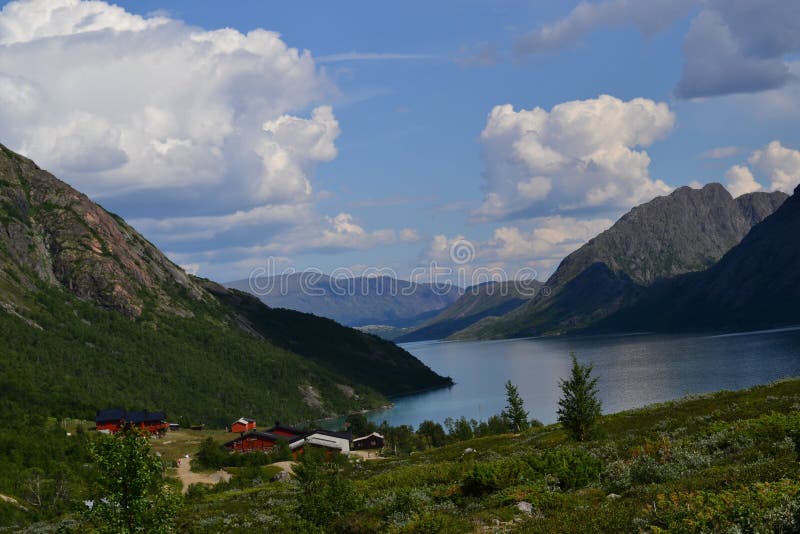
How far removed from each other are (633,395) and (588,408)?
133250 mm

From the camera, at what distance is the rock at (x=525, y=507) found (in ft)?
86.9

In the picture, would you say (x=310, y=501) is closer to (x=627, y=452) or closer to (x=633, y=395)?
(x=627, y=452)

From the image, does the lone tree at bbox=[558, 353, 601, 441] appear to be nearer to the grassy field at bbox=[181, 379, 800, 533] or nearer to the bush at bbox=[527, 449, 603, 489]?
the grassy field at bbox=[181, 379, 800, 533]

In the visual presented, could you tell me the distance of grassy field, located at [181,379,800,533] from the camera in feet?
60.6

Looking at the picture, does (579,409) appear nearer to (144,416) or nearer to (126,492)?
(126,492)

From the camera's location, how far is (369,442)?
164 metres

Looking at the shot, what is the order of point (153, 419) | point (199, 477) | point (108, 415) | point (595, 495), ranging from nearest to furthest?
point (595, 495) → point (199, 477) → point (108, 415) → point (153, 419)

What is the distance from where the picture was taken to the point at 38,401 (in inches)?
7436

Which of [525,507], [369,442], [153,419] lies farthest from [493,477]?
[153,419]

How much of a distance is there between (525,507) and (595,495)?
3100mm

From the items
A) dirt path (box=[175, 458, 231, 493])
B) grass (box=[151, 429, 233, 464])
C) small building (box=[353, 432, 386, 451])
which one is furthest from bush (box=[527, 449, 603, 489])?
small building (box=[353, 432, 386, 451])

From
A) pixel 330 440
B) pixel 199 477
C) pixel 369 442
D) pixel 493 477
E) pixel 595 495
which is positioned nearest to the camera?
pixel 595 495

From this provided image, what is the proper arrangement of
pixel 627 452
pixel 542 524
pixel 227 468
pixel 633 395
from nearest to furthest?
pixel 542 524 → pixel 627 452 → pixel 227 468 → pixel 633 395

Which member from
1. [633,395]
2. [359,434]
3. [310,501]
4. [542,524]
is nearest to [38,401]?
[359,434]
